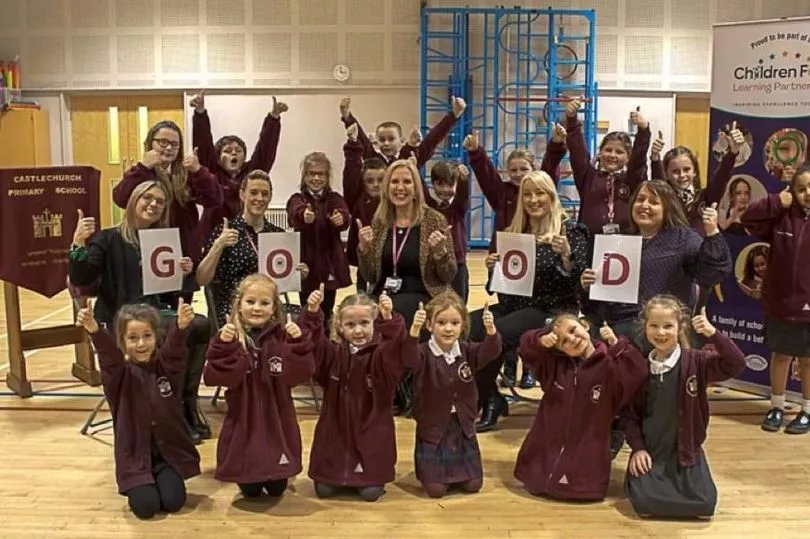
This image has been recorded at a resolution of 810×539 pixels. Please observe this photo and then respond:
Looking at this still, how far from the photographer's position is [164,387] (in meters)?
3.25

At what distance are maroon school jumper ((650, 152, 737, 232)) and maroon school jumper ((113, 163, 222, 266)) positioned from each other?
2.42 m

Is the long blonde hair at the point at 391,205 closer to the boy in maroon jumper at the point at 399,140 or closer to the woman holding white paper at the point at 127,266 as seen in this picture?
the boy in maroon jumper at the point at 399,140

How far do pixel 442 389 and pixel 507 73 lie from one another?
8.38m

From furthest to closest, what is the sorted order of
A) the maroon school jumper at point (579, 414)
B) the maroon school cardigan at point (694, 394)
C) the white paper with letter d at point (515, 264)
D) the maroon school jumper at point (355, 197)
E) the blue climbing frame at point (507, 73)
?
the blue climbing frame at point (507, 73) → the maroon school jumper at point (355, 197) → the white paper with letter d at point (515, 264) → the maroon school jumper at point (579, 414) → the maroon school cardigan at point (694, 394)

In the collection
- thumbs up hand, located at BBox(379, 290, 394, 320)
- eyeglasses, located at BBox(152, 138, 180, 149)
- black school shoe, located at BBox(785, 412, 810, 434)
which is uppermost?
eyeglasses, located at BBox(152, 138, 180, 149)

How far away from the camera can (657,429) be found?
3193 mm

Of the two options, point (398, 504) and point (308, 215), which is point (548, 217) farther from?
point (398, 504)

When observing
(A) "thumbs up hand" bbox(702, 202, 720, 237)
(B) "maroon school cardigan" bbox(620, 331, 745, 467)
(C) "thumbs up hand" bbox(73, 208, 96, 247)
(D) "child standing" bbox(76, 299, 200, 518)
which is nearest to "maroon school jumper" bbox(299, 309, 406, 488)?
(D) "child standing" bbox(76, 299, 200, 518)

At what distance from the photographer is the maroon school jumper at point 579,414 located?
127 inches

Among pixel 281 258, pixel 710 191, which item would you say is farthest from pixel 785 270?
pixel 281 258

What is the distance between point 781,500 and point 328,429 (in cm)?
184

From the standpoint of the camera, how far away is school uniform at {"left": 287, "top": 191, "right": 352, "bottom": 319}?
14.9 ft

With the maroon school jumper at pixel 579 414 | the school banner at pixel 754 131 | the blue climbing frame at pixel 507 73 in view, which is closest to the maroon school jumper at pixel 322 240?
the maroon school jumper at pixel 579 414

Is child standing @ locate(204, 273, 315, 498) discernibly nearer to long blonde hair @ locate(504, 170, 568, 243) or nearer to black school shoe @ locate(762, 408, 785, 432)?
long blonde hair @ locate(504, 170, 568, 243)
